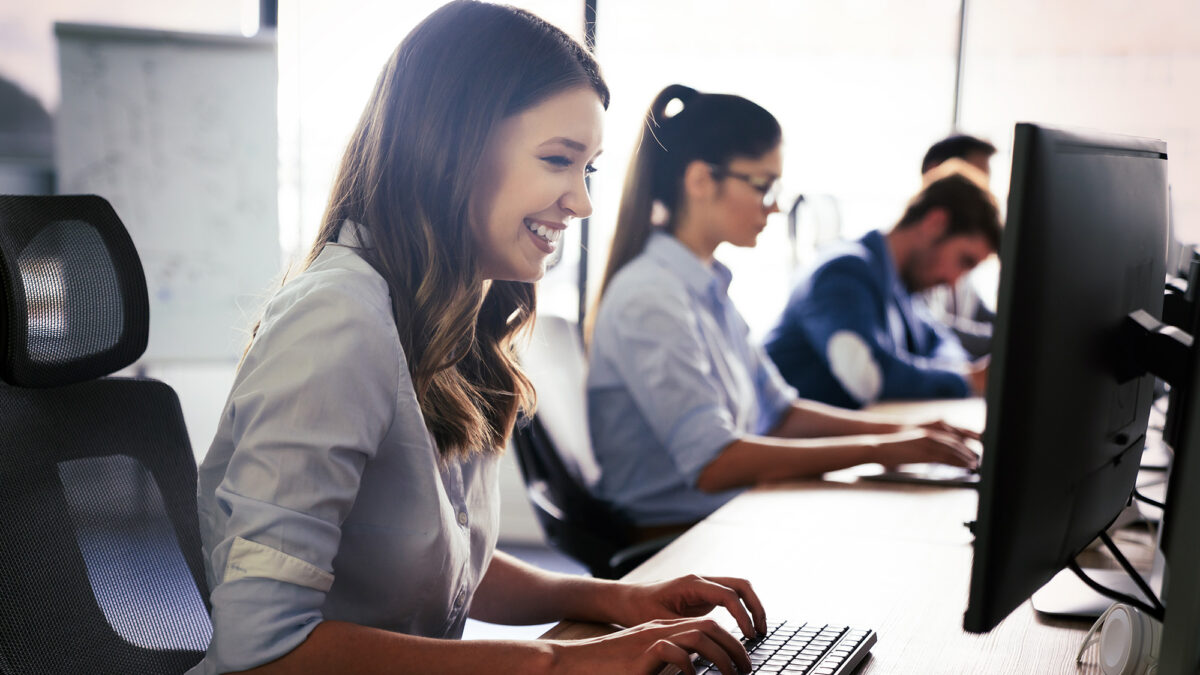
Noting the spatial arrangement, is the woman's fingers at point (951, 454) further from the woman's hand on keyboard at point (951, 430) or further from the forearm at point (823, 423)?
the forearm at point (823, 423)

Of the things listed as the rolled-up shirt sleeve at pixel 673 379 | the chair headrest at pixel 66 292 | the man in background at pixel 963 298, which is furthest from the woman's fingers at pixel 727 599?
the man in background at pixel 963 298

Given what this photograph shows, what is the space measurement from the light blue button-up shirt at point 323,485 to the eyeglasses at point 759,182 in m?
1.12

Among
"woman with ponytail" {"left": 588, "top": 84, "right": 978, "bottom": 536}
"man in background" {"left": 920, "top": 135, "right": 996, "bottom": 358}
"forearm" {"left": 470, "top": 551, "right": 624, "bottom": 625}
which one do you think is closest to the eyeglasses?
"woman with ponytail" {"left": 588, "top": 84, "right": 978, "bottom": 536}

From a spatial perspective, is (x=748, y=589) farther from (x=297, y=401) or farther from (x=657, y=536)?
(x=657, y=536)

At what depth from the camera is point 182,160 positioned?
9.33 feet

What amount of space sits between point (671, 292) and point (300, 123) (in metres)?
1.66

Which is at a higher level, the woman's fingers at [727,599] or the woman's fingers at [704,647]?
the woman's fingers at [704,647]

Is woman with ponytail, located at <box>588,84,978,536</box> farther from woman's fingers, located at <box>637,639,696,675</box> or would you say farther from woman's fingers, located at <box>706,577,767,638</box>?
woman's fingers, located at <box>637,639,696,675</box>

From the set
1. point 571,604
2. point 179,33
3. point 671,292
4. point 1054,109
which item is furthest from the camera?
point 1054,109

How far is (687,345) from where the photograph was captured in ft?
6.15

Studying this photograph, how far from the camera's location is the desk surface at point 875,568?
1.02 meters

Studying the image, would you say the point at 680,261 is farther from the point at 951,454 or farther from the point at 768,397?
the point at 951,454

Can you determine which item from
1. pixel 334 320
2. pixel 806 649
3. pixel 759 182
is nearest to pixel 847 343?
pixel 759 182

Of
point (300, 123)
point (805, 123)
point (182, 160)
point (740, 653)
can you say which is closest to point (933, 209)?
point (805, 123)
